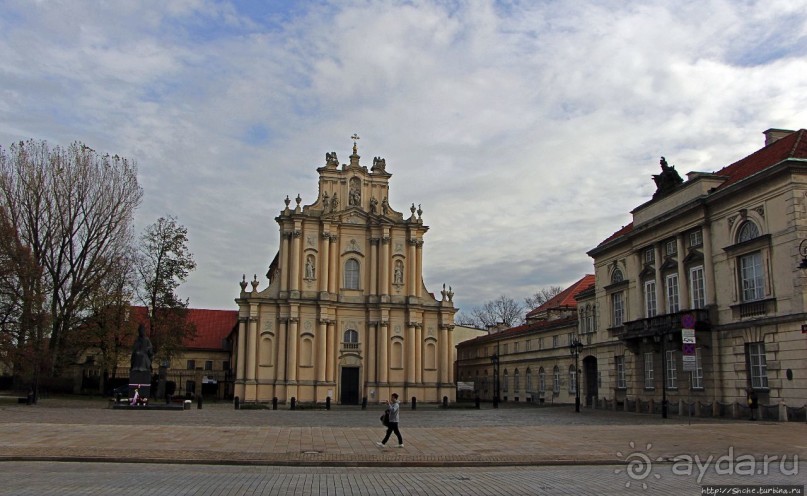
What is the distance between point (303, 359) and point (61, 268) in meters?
20.5

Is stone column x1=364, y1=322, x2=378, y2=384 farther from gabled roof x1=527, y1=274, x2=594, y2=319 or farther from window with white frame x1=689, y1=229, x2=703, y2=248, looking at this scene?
window with white frame x1=689, y1=229, x2=703, y2=248

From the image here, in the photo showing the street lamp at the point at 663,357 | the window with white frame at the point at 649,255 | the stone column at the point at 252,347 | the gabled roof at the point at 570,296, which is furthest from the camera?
the gabled roof at the point at 570,296

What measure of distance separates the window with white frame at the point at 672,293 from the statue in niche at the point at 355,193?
104ft

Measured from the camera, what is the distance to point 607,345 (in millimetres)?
46656

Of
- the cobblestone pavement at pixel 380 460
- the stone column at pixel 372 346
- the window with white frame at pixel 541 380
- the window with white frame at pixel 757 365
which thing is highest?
the stone column at pixel 372 346

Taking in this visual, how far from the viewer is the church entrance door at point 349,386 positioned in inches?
2376

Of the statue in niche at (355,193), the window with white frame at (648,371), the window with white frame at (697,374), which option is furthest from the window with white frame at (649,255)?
the statue in niche at (355,193)

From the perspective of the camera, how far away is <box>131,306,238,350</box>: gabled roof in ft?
268

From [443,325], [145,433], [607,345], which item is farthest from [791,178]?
[443,325]

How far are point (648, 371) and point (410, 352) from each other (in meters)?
24.7

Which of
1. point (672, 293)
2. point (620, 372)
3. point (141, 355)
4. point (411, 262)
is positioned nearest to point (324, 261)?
point (411, 262)

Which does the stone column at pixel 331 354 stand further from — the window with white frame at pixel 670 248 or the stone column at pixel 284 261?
the window with white frame at pixel 670 248

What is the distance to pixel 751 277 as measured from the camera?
32.8 metres

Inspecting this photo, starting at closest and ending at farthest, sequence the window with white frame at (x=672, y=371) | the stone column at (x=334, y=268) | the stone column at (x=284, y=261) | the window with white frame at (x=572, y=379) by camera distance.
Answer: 1. the window with white frame at (x=672, y=371)
2. the window with white frame at (x=572, y=379)
3. the stone column at (x=284, y=261)
4. the stone column at (x=334, y=268)
